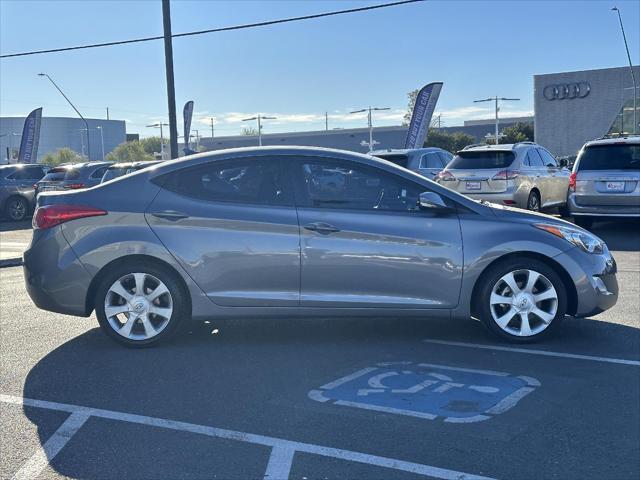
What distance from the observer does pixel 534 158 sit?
15.2 m

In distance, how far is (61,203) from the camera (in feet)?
20.6

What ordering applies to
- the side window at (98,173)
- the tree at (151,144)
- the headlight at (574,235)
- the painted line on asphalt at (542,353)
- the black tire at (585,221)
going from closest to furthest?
the painted line on asphalt at (542,353), the headlight at (574,235), the black tire at (585,221), the side window at (98,173), the tree at (151,144)

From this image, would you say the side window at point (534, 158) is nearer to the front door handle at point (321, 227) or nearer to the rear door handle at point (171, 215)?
the front door handle at point (321, 227)

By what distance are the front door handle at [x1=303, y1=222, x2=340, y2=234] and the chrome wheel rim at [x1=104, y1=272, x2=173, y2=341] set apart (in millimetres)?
1261

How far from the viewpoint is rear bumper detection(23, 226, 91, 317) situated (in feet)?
20.2

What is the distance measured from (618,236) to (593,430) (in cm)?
1048

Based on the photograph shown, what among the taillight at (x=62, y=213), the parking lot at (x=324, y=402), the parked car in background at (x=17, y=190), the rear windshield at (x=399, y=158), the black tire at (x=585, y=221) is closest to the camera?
the parking lot at (x=324, y=402)

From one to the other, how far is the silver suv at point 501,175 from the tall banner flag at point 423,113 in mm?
15115

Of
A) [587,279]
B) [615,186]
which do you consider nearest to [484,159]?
[615,186]

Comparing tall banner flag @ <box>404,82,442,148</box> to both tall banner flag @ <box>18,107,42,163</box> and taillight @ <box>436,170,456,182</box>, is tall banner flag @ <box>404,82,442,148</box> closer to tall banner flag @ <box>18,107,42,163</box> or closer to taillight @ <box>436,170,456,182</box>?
taillight @ <box>436,170,456,182</box>

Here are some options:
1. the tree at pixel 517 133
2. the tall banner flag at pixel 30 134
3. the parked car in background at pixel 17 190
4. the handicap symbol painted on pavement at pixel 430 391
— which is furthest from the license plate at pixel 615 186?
the tree at pixel 517 133

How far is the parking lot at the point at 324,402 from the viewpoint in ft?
12.8

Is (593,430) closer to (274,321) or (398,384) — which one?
(398,384)

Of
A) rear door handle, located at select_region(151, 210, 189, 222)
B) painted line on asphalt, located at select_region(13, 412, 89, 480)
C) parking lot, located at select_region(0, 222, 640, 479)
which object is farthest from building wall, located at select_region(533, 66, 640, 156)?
Answer: painted line on asphalt, located at select_region(13, 412, 89, 480)
